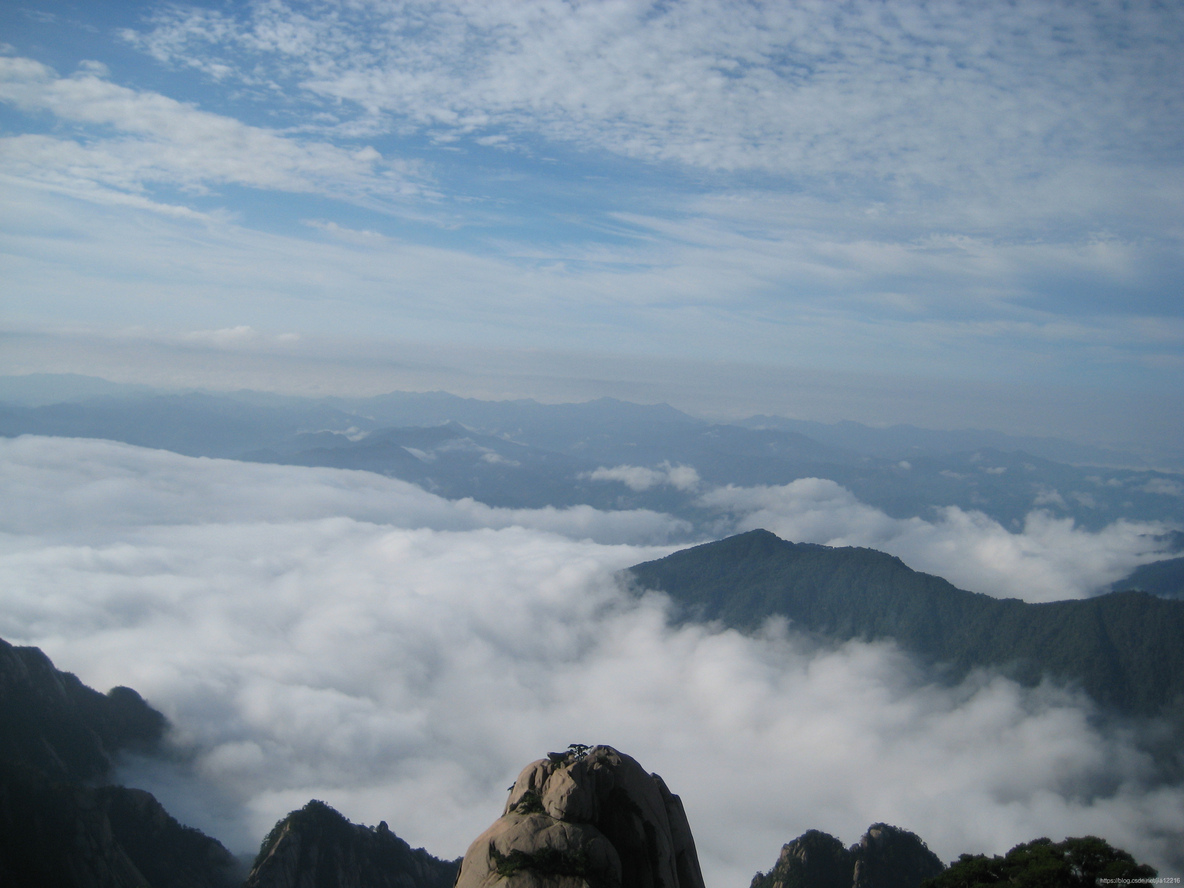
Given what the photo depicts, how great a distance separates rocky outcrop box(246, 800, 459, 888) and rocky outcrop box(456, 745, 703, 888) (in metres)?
65.4

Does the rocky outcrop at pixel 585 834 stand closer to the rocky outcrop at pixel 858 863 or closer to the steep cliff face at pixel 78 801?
the steep cliff face at pixel 78 801

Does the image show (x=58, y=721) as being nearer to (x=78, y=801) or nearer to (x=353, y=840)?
(x=78, y=801)

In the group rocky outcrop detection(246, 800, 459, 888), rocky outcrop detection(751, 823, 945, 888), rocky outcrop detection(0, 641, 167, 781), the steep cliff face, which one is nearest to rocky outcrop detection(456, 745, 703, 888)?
rocky outcrop detection(246, 800, 459, 888)

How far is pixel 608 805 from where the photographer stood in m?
25.9

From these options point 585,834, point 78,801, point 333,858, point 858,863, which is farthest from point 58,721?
point 858,863

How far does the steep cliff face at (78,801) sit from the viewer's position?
6706 cm

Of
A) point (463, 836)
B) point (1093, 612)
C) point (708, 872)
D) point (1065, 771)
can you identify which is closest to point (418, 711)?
point (463, 836)

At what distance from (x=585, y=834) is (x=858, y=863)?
9003 cm

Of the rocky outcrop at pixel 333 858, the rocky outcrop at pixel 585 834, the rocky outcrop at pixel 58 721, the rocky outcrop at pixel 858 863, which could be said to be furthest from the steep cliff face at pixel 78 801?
the rocky outcrop at pixel 858 863

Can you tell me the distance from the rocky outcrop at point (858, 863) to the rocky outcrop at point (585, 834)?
262 feet

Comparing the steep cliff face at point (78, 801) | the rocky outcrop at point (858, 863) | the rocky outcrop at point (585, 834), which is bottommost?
the rocky outcrop at point (858, 863)

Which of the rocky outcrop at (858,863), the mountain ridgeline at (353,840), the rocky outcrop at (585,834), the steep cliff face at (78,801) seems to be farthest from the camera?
the rocky outcrop at (858,863)

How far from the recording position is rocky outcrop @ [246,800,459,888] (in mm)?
78938

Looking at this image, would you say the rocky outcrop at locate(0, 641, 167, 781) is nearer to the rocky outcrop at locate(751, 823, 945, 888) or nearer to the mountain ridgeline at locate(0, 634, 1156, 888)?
the mountain ridgeline at locate(0, 634, 1156, 888)
